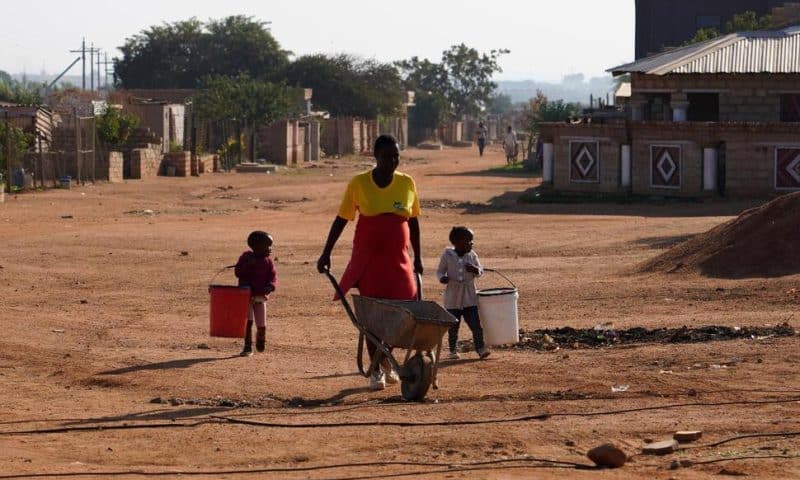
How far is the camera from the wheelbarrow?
9.41 metres

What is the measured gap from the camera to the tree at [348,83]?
76.4 m

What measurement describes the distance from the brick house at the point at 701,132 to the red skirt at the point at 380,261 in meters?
21.0

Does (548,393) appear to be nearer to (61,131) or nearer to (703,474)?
(703,474)

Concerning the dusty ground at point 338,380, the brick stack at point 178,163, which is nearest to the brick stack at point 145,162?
the brick stack at point 178,163

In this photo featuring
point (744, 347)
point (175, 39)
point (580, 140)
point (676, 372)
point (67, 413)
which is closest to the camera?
point (67, 413)

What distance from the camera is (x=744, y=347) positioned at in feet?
37.4

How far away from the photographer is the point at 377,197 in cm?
990

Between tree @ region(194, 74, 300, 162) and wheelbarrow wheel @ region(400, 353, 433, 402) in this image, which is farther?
tree @ region(194, 74, 300, 162)

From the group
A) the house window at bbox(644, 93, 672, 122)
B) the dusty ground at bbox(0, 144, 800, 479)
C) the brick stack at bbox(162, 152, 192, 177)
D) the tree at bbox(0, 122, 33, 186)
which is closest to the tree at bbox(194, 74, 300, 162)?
the brick stack at bbox(162, 152, 192, 177)

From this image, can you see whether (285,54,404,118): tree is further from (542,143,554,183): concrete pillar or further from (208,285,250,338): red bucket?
(208,285,250,338): red bucket

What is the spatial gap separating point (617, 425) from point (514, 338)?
11.3 ft

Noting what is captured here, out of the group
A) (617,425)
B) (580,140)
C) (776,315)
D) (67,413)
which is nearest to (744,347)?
(776,315)

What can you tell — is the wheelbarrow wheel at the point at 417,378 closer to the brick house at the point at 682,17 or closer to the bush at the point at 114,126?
the bush at the point at 114,126

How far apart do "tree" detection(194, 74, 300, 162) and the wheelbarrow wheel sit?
42.1 metres
